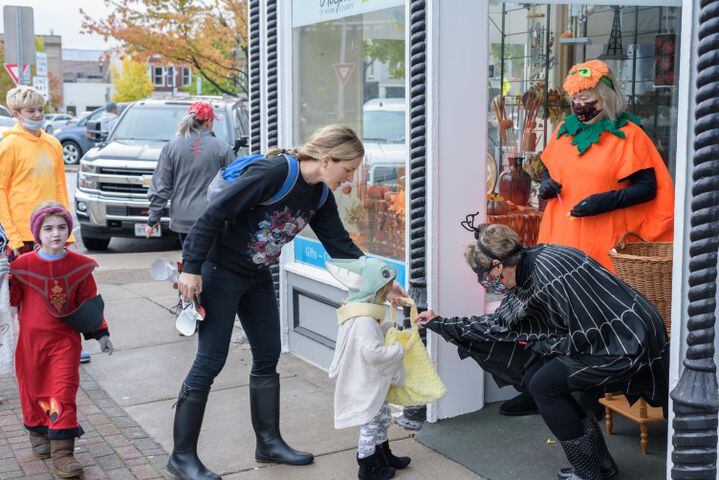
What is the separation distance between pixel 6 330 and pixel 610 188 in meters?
3.00

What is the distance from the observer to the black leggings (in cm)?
393

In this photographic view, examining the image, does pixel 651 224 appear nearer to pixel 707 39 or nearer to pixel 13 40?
pixel 707 39

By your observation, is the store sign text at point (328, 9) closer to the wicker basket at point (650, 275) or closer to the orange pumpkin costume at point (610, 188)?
the orange pumpkin costume at point (610, 188)

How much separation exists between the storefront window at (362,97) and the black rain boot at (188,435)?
1.55 m

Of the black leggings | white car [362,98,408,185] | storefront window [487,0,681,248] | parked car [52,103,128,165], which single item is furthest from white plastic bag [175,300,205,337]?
parked car [52,103,128,165]

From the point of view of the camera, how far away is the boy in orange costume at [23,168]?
226 inches

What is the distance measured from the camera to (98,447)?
4.83m

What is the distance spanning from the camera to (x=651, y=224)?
15.0ft

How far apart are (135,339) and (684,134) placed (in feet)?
16.4

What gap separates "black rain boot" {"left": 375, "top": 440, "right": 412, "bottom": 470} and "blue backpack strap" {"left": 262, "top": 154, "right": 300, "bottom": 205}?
124cm

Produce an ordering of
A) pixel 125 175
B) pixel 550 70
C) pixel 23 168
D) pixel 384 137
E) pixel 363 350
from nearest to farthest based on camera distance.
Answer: pixel 363 350, pixel 384 137, pixel 23 168, pixel 550 70, pixel 125 175

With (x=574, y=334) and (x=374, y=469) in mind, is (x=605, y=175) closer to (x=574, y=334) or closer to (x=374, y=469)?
(x=574, y=334)

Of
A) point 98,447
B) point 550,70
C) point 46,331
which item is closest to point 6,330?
point 46,331

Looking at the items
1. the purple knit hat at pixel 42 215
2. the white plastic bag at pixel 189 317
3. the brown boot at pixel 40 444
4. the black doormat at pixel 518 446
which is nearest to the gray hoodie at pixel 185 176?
the purple knit hat at pixel 42 215
